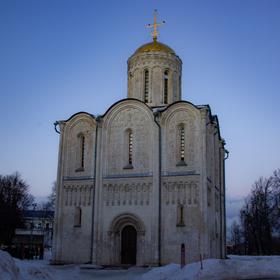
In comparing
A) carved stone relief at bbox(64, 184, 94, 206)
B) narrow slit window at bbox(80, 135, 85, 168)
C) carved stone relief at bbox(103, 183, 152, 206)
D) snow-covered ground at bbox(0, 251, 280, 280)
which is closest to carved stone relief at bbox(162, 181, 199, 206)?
carved stone relief at bbox(103, 183, 152, 206)

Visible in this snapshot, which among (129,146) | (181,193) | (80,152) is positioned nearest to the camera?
(181,193)

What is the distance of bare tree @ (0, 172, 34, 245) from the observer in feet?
146

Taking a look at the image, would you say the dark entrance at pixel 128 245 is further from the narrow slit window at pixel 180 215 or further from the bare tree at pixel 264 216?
the bare tree at pixel 264 216

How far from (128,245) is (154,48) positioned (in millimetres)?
13168

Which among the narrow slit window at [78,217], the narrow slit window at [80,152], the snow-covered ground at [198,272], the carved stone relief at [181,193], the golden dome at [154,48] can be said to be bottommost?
the snow-covered ground at [198,272]

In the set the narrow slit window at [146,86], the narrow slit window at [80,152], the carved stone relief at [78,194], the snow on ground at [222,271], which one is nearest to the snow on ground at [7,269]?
the snow on ground at [222,271]

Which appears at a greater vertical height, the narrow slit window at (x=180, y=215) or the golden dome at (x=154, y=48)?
the golden dome at (x=154, y=48)

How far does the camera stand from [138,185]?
961 inches

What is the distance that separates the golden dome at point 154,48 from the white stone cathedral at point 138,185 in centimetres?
327

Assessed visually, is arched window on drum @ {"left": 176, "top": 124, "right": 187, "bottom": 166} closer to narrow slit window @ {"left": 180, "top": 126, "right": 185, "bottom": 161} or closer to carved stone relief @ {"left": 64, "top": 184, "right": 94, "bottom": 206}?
narrow slit window @ {"left": 180, "top": 126, "right": 185, "bottom": 161}

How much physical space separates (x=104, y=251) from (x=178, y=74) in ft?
42.3

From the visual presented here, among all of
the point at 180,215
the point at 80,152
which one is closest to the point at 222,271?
the point at 180,215

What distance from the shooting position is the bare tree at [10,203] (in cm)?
4447

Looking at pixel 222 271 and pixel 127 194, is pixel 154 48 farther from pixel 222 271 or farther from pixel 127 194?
pixel 222 271
